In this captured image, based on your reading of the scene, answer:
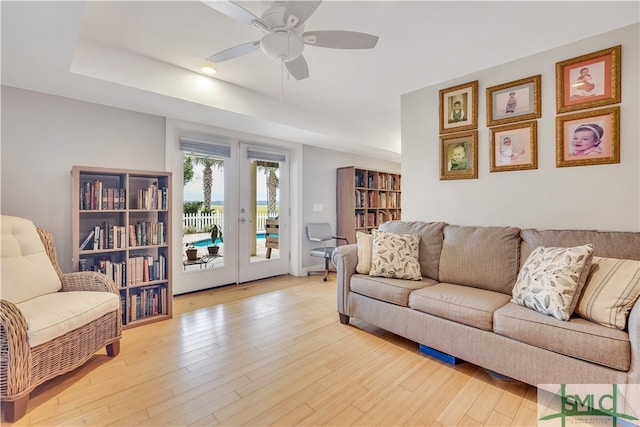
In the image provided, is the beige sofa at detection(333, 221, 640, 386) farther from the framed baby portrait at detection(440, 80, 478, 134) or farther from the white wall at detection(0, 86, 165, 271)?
the white wall at detection(0, 86, 165, 271)

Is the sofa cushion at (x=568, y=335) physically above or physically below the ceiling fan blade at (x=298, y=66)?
below

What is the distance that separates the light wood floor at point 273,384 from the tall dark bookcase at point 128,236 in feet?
0.81

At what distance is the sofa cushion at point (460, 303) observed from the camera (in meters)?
1.94

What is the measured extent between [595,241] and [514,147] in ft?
3.33

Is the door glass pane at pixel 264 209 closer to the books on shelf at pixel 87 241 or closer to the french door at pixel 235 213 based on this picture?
the french door at pixel 235 213

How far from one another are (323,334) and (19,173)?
2.96 meters

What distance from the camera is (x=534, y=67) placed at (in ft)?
8.36

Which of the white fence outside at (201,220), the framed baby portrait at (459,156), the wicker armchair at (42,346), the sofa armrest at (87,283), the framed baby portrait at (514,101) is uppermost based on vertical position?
the framed baby portrait at (514,101)

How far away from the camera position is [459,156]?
118 inches

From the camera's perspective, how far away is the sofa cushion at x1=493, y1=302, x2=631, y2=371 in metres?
1.47

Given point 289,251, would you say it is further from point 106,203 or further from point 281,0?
point 281,0

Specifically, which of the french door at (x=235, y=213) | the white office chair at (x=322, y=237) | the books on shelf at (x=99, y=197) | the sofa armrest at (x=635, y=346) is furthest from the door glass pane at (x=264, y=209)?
the sofa armrest at (x=635, y=346)

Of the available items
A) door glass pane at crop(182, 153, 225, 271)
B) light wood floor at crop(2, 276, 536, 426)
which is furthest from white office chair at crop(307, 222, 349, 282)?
light wood floor at crop(2, 276, 536, 426)

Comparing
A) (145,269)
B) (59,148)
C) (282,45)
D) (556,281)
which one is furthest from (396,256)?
(59,148)
